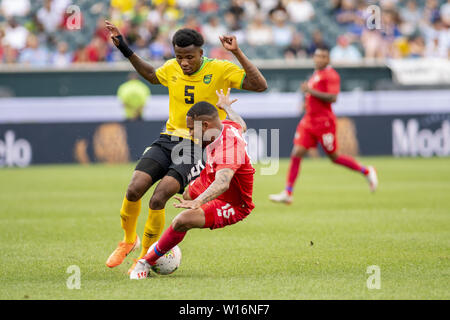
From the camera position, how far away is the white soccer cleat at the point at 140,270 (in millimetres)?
6963

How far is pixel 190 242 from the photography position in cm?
940

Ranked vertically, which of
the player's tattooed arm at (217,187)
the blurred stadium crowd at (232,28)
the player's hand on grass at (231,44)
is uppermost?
the blurred stadium crowd at (232,28)

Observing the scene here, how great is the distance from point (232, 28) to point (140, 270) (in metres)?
19.4

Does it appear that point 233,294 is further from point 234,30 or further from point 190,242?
point 234,30

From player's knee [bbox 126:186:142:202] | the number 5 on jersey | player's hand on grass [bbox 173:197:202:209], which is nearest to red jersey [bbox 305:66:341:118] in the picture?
the number 5 on jersey

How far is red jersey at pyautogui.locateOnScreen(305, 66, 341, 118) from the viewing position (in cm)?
1329

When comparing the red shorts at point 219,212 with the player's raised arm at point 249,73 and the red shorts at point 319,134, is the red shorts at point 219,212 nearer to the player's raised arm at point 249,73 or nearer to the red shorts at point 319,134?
the player's raised arm at point 249,73

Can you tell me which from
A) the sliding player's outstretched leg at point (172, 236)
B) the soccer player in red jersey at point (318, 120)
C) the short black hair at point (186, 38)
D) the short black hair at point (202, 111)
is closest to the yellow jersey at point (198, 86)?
the short black hair at point (186, 38)

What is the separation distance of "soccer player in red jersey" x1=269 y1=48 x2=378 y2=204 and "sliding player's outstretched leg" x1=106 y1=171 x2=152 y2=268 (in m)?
5.64

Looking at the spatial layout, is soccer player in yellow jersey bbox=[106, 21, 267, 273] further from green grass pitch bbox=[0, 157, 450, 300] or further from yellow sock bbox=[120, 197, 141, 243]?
green grass pitch bbox=[0, 157, 450, 300]

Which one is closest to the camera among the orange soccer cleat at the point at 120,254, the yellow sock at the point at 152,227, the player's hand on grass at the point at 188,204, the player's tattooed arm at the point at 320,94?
the player's hand on grass at the point at 188,204

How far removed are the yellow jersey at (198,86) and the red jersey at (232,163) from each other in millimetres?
569

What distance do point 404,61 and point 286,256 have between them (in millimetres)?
16942

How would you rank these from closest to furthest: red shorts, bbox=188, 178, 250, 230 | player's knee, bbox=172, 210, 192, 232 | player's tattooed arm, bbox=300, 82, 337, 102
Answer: player's knee, bbox=172, 210, 192, 232 → red shorts, bbox=188, 178, 250, 230 → player's tattooed arm, bbox=300, 82, 337, 102
